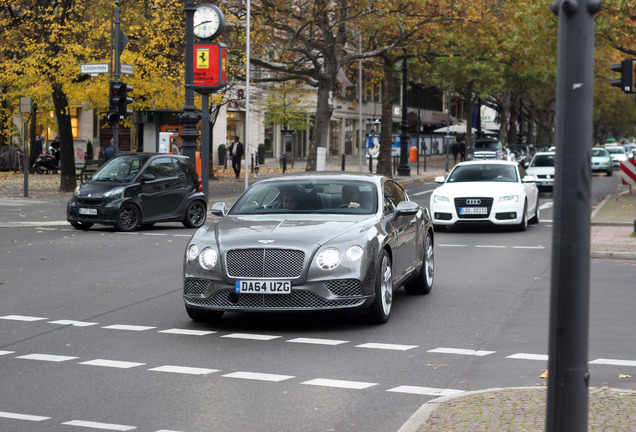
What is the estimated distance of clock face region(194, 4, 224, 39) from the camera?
86.8 ft

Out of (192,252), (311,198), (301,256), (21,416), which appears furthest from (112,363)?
(311,198)

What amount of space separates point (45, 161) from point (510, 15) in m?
22.7

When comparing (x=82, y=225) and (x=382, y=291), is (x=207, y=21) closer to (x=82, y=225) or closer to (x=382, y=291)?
(x=82, y=225)

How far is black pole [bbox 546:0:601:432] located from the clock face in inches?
897

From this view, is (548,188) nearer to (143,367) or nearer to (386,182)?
(386,182)

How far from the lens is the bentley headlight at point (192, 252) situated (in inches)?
400

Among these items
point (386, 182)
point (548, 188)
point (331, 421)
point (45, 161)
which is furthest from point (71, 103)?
point (331, 421)

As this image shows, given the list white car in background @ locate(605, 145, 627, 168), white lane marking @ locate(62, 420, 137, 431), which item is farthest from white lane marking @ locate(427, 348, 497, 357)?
white car in background @ locate(605, 145, 627, 168)

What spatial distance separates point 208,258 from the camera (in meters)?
10.0

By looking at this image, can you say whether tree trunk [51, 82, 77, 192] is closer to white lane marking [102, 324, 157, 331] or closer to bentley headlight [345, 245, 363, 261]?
white lane marking [102, 324, 157, 331]

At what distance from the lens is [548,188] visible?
126 ft

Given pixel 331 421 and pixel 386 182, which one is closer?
pixel 331 421

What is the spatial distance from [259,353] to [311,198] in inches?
107

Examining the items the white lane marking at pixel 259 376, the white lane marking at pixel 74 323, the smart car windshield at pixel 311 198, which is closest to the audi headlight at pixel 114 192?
the smart car windshield at pixel 311 198
